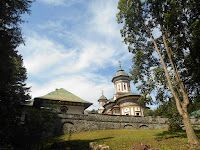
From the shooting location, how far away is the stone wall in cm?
2217

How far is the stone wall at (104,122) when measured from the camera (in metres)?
22.2

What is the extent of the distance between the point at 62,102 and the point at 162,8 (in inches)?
813

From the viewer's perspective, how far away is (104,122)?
24453mm

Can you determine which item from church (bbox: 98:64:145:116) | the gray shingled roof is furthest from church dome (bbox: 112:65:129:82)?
the gray shingled roof

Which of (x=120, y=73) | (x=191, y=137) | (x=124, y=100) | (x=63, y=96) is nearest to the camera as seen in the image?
(x=191, y=137)

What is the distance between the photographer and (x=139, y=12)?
15.8 meters

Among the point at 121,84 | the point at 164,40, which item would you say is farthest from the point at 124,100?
the point at 164,40

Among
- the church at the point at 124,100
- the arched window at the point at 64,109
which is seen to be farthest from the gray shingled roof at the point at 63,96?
the church at the point at 124,100

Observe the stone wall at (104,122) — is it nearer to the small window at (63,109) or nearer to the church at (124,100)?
the small window at (63,109)

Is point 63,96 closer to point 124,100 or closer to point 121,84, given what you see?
point 124,100

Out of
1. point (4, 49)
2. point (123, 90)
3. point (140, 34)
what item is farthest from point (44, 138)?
point (123, 90)

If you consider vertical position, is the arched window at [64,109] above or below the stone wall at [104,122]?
above

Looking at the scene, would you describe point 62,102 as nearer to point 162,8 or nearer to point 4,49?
point 4,49

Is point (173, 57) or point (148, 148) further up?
point (173, 57)
